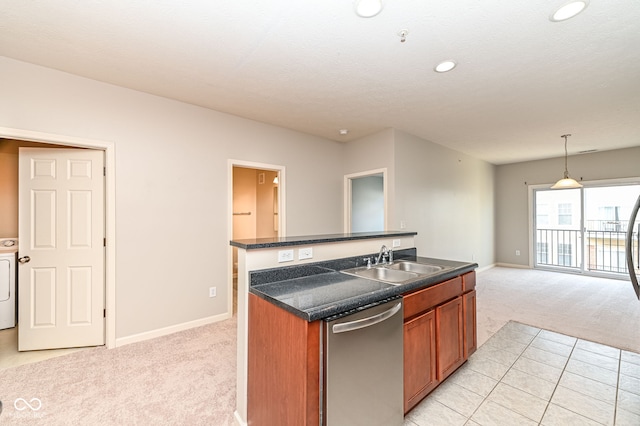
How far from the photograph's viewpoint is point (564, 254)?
612cm

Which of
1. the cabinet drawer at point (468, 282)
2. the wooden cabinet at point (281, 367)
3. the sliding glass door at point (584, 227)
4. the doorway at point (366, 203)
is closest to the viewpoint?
the wooden cabinet at point (281, 367)

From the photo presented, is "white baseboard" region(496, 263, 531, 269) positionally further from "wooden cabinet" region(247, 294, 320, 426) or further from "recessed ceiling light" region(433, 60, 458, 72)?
"wooden cabinet" region(247, 294, 320, 426)

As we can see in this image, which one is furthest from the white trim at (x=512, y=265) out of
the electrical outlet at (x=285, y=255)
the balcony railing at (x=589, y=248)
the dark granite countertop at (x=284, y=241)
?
the electrical outlet at (x=285, y=255)

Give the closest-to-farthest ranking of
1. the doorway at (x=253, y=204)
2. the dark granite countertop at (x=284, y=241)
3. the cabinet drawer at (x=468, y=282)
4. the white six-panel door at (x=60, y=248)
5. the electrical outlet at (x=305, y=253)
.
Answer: the dark granite countertop at (x=284, y=241) → the electrical outlet at (x=305, y=253) → the cabinet drawer at (x=468, y=282) → the white six-panel door at (x=60, y=248) → the doorway at (x=253, y=204)

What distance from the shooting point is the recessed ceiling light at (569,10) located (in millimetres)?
1657

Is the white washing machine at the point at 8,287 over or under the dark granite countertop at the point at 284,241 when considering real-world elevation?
under

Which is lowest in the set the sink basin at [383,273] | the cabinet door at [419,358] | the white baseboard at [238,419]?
the white baseboard at [238,419]

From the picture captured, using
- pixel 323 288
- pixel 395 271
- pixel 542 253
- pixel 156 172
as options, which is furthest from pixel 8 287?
pixel 542 253

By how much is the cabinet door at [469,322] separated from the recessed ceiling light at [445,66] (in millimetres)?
1987

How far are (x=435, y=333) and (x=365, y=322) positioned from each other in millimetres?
864

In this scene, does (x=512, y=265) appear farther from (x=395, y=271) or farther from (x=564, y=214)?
(x=395, y=271)

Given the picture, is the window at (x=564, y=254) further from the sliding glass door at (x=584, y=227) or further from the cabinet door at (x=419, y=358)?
the cabinet door at (x=419, y=358)

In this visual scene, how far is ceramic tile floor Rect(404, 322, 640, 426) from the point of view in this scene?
5.76 feet

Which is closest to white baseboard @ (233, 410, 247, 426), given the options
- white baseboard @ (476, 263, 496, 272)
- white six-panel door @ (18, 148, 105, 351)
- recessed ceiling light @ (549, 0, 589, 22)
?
white six-panel door @ (18, 148, 105, 351)
